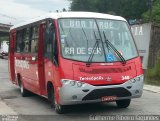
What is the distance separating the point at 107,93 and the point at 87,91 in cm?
54

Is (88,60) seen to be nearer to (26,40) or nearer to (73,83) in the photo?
(73,83)

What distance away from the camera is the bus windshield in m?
11.4

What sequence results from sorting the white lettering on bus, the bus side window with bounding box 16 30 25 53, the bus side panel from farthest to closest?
the bus side panel
the bus side window with bounding box 16 30 25 53
the white lettering on bus

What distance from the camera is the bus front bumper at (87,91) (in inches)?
430

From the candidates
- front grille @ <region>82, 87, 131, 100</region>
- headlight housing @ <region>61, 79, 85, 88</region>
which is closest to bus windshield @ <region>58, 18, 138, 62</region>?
headlight housing @ <region>61, 79, 85, 88</region>

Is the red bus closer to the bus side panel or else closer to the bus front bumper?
the bus front bumper

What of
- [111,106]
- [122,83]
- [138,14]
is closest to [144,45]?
[111,106]

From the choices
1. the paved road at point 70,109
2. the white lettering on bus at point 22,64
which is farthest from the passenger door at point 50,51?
the white lettering on bus at point 22,64

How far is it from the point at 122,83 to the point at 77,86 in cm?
115

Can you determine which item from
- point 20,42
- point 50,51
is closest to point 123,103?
point 50,51

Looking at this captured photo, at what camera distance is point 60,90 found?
11.0m

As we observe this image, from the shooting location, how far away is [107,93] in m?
11.2

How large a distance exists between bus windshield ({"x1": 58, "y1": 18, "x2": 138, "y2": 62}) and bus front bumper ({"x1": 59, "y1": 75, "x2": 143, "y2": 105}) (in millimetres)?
678

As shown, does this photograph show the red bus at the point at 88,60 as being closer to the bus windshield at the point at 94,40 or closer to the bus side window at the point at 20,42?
the bus windshield at the point at 94,40
